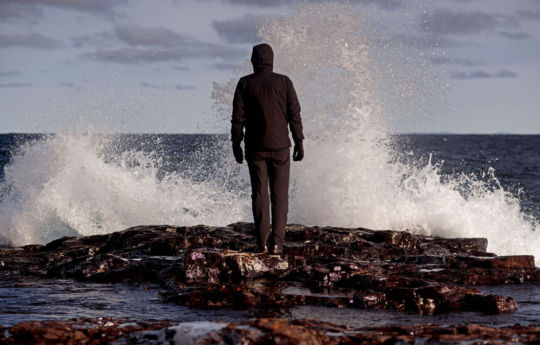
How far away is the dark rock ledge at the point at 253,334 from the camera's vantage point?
345 cm

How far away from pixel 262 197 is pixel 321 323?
10.00 feet

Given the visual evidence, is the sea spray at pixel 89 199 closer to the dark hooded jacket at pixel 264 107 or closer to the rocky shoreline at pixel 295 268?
the rocky shoreline at pixel 295 268

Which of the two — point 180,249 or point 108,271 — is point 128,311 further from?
point 180,249

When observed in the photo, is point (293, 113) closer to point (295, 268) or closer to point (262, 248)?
point (262, 248)

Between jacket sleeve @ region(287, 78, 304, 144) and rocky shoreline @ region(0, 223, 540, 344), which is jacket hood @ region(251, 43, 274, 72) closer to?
jacket sleeve @ region(287, 78, 304, 144)

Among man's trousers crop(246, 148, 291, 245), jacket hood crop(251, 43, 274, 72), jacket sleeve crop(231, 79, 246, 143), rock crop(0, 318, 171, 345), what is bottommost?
rock crop(0, 318, 171, 345)

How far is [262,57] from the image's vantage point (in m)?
6.86

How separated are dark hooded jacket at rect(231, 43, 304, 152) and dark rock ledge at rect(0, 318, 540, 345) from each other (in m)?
3.05

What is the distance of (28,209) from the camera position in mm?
12922

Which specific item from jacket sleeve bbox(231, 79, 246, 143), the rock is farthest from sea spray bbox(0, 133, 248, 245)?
the rock

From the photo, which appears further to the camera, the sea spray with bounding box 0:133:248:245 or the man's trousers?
the sea spray with bounding box 0:133:248:245

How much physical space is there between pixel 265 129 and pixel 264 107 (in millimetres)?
234

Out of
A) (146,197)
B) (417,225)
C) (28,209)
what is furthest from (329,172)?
(28,209)

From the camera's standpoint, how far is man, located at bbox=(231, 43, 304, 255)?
267 inches
